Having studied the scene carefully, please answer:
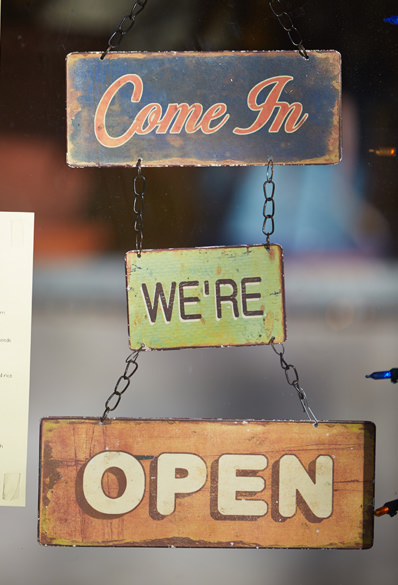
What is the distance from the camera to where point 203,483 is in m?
1.36

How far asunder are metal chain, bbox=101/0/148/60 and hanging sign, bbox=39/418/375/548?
0.92 m

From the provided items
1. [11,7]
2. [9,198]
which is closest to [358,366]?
[9,198]

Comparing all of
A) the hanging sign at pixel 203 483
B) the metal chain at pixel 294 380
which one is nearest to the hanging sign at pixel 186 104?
the metal chain at pixel 294 380

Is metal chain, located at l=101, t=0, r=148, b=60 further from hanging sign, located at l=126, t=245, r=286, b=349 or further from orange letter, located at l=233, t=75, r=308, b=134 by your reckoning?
hanging sign, located at l=126, t=245, r=286, b=349

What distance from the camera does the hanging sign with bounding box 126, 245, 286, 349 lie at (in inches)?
53.1

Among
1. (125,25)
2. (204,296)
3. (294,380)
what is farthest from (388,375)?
(125,25)

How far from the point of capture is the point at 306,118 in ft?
4.50

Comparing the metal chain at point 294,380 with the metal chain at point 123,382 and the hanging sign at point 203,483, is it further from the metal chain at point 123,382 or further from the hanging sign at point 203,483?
the metal chain at point 123,382

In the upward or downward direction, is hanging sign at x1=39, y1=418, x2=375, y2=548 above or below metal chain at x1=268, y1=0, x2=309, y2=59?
below

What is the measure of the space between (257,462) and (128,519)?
328 mm

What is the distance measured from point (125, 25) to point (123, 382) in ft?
2.91

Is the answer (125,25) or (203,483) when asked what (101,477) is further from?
(125,25)

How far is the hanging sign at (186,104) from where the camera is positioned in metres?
1.38

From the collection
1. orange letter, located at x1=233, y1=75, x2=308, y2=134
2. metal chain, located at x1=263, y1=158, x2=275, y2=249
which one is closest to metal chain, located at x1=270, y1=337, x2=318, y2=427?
metal chain, located at x1=263, y1=158, x2=275, y2=249
